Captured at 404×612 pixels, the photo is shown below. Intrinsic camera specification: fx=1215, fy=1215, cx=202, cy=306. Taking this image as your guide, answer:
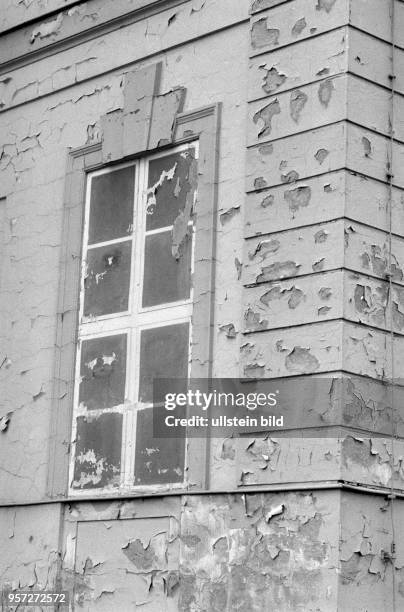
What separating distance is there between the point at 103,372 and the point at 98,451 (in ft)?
1.71

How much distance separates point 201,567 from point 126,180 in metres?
2.70

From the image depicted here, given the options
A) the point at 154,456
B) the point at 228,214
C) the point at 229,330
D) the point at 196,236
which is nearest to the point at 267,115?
the point at 228,214

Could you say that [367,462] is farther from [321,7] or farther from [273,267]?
[321,7]

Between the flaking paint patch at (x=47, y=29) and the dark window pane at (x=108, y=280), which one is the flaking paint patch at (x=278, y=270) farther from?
the flaking paint patch at (x=47, y=29)

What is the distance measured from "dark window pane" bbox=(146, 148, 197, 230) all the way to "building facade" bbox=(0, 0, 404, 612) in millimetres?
15

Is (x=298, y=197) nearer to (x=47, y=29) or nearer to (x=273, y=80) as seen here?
(x=273, y=80)

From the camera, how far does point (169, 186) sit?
793cm

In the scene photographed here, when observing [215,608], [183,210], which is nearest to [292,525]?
[215,608]

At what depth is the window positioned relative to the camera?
764 centimetres

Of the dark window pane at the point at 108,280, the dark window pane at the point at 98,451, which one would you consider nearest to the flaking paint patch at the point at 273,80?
the dark window pane at the point at 108,280

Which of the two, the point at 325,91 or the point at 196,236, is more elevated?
the point at 325,91

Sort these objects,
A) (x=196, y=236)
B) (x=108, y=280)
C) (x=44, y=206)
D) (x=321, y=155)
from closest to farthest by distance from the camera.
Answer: (x=321, y=155) → (x=196, y=236) → (x=108, y=280) → (x=44, y=206)

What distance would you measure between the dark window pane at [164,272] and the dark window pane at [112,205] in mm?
292

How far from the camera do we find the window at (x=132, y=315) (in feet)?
25.1
